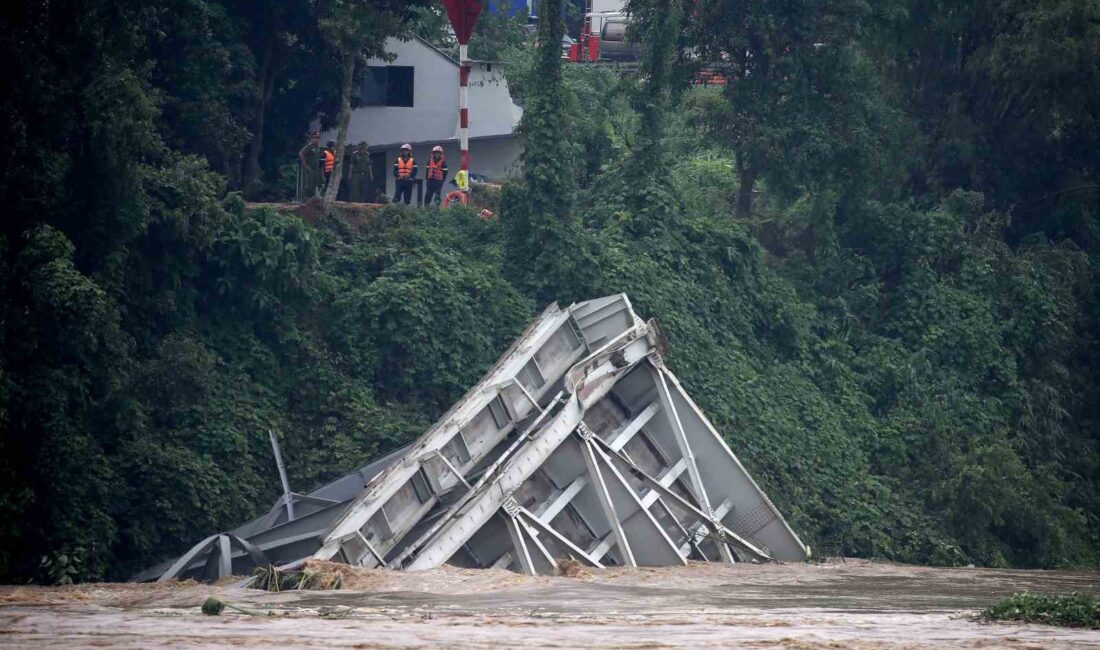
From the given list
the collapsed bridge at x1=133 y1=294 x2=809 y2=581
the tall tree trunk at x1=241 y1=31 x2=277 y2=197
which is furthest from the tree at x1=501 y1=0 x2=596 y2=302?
the tall tree trunk at x1=241 y1=31 x2=277 y2=197

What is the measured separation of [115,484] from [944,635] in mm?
8514

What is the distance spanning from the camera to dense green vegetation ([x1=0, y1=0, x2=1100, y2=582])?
14.8 meters

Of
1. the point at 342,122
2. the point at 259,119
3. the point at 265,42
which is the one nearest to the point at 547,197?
the point at 342,122

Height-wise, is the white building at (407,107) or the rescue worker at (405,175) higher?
the white building at (407,107)

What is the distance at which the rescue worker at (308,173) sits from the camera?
22547 mm

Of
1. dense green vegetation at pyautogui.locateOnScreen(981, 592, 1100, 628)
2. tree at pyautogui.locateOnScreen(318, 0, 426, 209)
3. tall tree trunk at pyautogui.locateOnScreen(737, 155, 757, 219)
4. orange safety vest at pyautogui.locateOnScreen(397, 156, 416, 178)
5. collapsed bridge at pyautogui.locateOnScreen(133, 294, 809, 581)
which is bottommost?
collapsed bridge at pyautogui.locateOnScreen(133, 294, 809, 581)

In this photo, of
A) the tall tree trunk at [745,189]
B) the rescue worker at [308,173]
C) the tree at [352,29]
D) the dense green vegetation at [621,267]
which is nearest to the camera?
the dense green vegetation at [621,267]

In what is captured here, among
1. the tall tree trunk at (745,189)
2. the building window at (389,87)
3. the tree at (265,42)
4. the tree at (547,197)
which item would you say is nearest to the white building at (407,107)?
the building window at (389,87)

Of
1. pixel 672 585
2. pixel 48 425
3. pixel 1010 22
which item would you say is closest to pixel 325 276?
pixel 48 425

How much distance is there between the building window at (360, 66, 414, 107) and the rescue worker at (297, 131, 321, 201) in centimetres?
372

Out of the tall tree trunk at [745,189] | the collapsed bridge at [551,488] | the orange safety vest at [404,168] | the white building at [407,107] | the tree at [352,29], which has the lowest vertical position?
the collapsed bridge at [551,488]

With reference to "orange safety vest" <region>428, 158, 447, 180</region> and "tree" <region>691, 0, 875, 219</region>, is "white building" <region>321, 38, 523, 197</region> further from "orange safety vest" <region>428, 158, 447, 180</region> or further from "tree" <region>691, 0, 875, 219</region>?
"tree" <region>691, 0, 875, 219</region>

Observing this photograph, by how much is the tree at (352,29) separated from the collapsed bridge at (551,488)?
19.2 ft

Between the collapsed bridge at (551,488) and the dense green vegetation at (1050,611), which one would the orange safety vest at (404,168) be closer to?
the collapsed bridge at (551,488)
